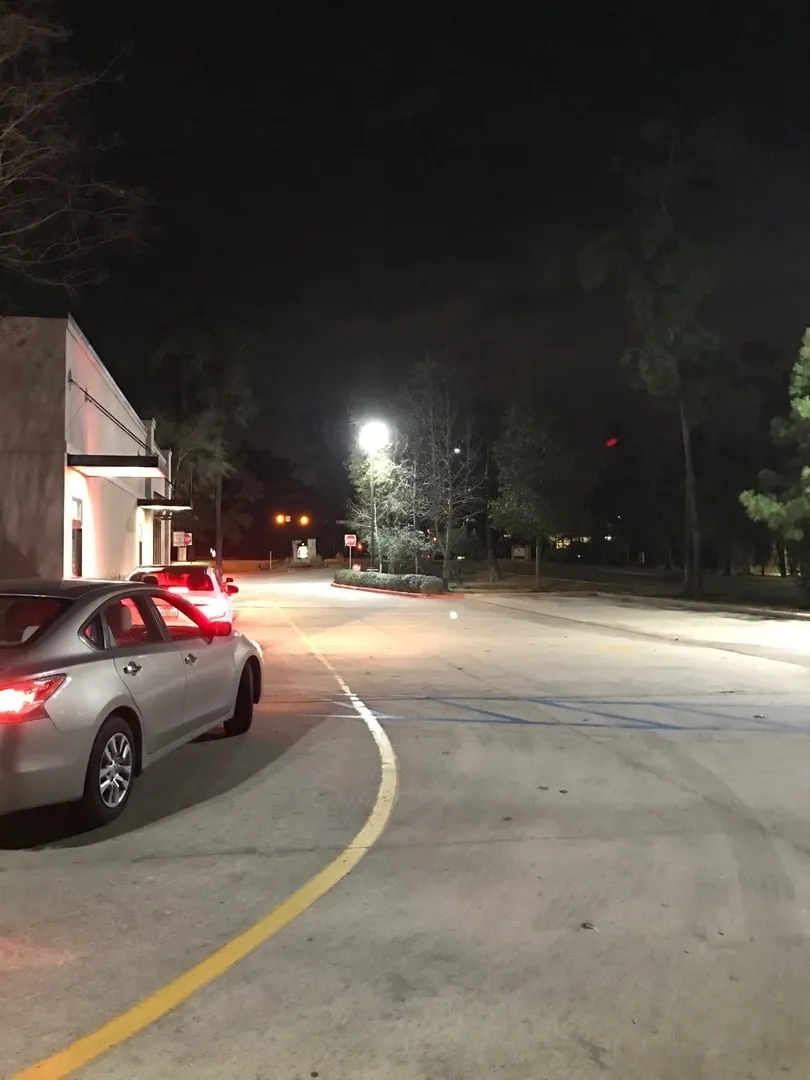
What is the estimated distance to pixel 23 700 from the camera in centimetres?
579

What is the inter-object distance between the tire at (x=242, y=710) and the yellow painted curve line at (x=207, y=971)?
8.68 feet

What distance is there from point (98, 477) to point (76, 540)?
3.65m

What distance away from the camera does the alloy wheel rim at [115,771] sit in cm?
642

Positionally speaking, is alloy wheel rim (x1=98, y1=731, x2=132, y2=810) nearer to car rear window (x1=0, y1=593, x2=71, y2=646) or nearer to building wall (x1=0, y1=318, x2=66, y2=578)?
car rear window (x1=0, y1=593, x2=71, y2=646)

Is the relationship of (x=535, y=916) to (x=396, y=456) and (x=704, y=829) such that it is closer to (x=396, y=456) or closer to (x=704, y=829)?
(x=704, y=829)

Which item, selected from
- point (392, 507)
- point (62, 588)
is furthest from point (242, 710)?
point (392, 507)

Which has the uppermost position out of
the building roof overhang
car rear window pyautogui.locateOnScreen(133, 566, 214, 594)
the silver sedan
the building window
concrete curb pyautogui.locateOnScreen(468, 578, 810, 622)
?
the building roof overhang

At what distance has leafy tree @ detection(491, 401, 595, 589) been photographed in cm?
4650

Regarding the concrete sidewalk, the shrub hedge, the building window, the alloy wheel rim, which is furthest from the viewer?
the shrub hedge

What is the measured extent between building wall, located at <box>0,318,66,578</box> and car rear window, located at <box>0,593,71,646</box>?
51.6ft

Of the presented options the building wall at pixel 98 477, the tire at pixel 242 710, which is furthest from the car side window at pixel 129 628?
the building wall at pixel 98 477

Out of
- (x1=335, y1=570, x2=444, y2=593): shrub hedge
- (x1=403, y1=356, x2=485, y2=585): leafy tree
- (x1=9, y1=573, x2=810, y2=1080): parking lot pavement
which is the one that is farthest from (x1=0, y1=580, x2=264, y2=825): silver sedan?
(x1=403, y1=356, x2=485, y2=585): leafy tree

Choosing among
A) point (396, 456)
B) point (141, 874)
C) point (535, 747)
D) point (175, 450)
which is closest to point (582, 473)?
point (396, 456)

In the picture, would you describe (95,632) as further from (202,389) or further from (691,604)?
(202,389)
